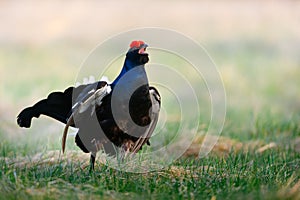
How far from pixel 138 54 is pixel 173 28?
33.4 ft

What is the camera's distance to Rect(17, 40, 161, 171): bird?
572cm

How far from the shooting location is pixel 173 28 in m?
15.9

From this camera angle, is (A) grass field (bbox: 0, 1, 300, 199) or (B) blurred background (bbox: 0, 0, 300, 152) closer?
(A) grass field (bbox: 0, 1, 300, 199)

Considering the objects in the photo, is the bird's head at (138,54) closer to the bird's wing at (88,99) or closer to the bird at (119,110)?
the bird at (119,110)

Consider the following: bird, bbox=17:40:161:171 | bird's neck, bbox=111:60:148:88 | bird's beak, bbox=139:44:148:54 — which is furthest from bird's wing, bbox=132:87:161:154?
bird's beak, bbox=139:44:148:54

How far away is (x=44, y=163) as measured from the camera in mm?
6211

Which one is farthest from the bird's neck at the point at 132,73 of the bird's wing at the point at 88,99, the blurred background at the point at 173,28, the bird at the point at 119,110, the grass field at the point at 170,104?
the blurred background at the point at 173,28

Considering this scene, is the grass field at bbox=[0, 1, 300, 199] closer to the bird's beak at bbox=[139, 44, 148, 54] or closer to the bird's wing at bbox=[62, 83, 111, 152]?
the bird's wing at bbox=[62, 83, 111, 152]

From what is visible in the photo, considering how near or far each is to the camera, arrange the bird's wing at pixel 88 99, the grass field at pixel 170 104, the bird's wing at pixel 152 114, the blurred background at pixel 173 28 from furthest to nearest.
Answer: the blurred background at pixel 173 28
the bird's wing at pixel 152 114
the bird's wing at pixel 88 99
the grass field at pixel 170 104

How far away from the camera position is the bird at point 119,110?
5.72 m

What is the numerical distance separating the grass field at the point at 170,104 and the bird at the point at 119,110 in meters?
0.29

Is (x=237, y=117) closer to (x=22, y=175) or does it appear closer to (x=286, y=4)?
(x=22, y=175)

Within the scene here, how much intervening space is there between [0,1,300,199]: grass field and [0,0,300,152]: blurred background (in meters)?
0.03

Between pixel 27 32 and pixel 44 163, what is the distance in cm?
1004
